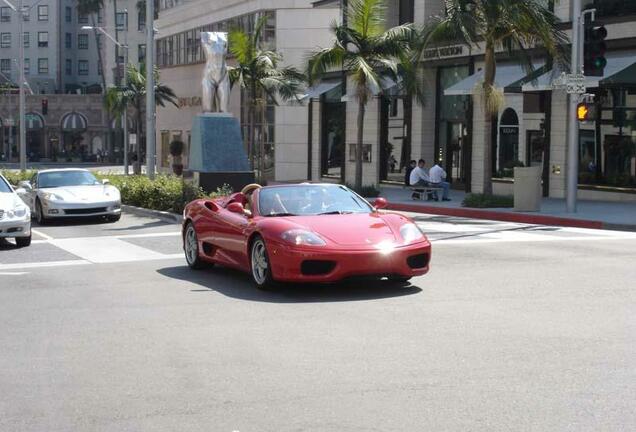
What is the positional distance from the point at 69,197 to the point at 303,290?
12.7m

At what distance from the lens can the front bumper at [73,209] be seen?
22828 millimetres

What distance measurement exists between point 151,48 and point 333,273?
80.0ft

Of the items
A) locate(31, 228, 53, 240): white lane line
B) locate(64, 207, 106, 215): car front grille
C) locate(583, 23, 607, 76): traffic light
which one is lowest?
locate(31, 228, 53, 240): white lane line

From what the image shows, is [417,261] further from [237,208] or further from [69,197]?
[69,197]

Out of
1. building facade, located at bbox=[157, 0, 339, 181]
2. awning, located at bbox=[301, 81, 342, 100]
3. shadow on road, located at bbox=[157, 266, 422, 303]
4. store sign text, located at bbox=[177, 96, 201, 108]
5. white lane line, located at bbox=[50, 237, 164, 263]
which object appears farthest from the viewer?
store sign text, located at bbox=[177, 96, 201, 108]

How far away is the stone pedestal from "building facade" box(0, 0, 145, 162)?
7516 centimetres

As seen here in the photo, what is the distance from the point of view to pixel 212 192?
83.7ft

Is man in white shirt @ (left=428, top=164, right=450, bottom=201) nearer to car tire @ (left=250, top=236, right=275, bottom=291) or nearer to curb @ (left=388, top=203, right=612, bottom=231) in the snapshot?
curb @ (left=388, top=203, right=612, bottom=231)

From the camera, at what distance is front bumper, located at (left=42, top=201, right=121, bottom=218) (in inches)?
899

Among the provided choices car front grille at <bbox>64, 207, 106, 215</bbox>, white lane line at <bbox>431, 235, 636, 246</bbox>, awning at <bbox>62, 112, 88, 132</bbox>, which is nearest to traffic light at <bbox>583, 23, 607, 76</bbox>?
white lane line at <bbox>431, 235, 636, 246</bbox>

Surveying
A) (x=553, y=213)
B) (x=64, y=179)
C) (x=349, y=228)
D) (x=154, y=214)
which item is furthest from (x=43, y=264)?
(x=553, y=213)

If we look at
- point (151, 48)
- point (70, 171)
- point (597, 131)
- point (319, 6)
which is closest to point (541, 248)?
point (70, 171)

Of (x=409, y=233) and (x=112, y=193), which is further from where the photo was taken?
(x=112, y=193)

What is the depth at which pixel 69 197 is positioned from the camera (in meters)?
23.1
